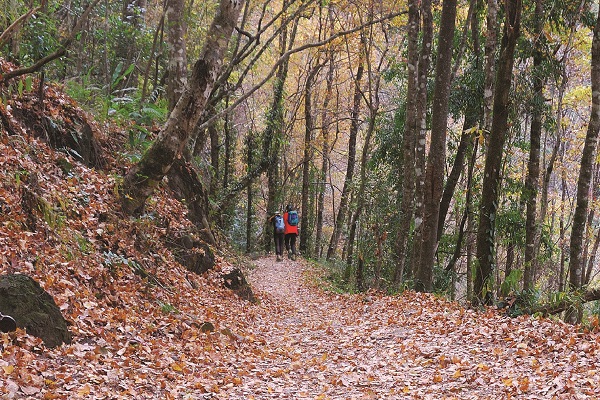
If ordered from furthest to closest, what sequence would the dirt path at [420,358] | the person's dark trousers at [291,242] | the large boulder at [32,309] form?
the person's dark trousers at [291,242] → the dirt path at [420,358] → the large boulder at [32,309]

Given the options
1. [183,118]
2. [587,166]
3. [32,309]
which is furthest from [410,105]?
[32,309]

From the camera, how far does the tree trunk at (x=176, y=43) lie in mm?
10922

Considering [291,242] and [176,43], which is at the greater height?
[176,43]

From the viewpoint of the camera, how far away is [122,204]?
900cm

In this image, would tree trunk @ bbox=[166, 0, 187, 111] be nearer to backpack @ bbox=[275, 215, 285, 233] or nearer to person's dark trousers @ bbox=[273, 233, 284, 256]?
backpack @ bbox=[275, 215, 285, 233]

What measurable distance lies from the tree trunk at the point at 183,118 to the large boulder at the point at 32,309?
3.98m

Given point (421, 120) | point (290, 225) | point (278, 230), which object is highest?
point (421, 120)

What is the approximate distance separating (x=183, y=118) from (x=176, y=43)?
3336mm

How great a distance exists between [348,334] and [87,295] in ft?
14.4

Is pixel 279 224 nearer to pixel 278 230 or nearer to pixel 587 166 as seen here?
pixel 278 230

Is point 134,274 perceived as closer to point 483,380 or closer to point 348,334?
point 348,334

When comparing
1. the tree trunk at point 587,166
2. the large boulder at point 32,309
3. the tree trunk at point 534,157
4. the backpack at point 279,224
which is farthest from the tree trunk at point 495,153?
the backpack at point 279,224

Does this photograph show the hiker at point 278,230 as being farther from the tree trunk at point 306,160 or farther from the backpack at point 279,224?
the tree trunk at point 306,160

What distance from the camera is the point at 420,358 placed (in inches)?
264
